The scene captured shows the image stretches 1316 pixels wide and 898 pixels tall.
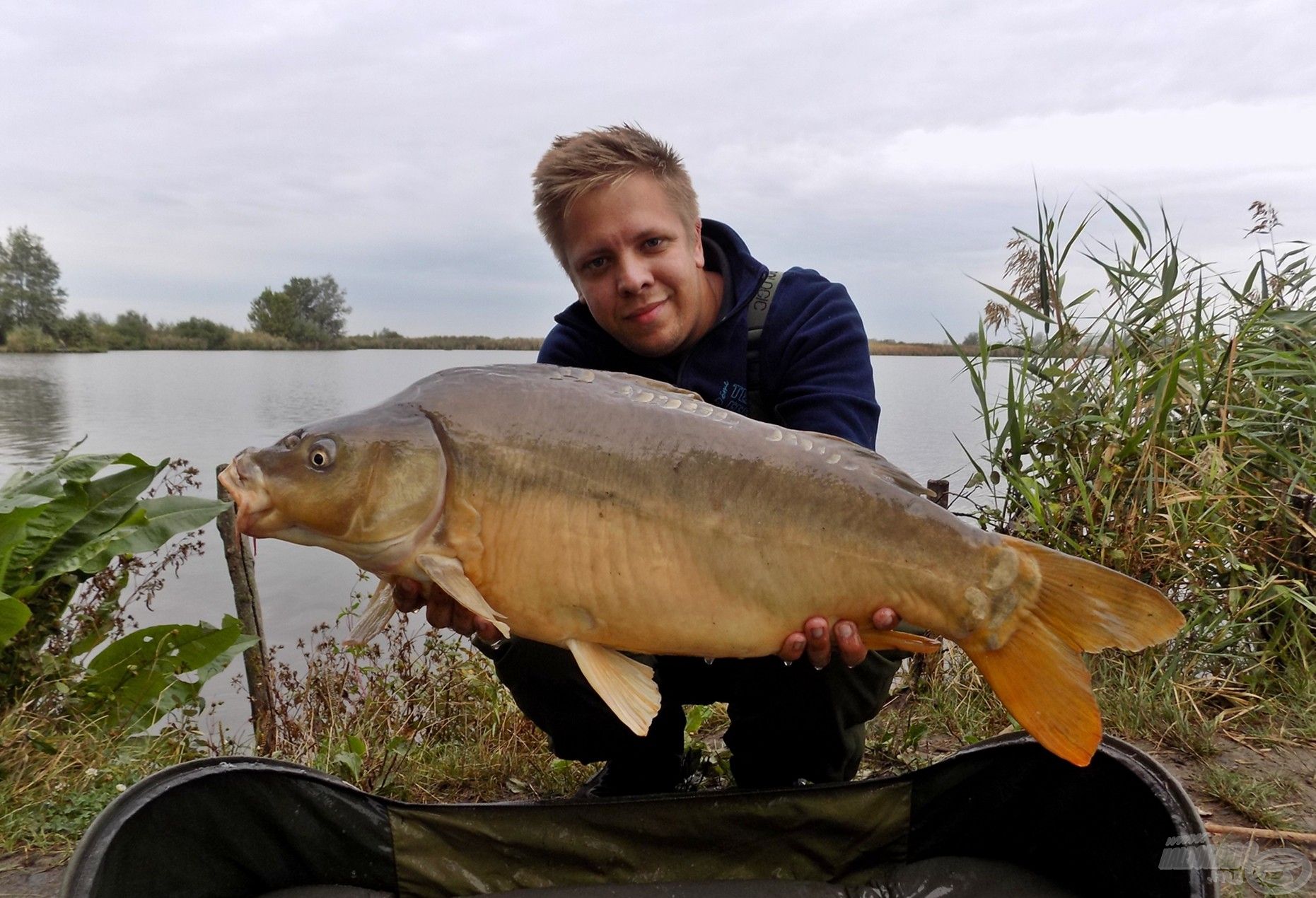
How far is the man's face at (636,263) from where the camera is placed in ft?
5.97

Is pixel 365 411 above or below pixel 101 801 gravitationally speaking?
above

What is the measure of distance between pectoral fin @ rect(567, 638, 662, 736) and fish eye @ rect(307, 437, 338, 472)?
1.48 ft

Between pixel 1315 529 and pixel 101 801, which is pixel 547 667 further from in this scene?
pixel 1315 529

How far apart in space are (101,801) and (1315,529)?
3.38m

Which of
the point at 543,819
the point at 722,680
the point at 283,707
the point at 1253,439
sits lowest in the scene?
the point at 283,707

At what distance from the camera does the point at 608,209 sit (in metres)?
1.81

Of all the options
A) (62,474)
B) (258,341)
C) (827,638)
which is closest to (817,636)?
(827,638)

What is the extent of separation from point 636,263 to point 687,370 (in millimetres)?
286

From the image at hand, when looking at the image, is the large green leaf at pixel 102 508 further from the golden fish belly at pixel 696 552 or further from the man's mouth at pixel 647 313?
the golden fish belly at pixel 696 552

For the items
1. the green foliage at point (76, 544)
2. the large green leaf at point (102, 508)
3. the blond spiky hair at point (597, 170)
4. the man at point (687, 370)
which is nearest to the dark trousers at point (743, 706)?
the man at point (687, 370)

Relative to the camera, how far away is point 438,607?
1427 millimetres

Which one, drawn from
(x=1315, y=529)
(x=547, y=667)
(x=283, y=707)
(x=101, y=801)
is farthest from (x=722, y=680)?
(x=1315, y=529)

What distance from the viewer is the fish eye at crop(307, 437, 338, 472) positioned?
1.27 metres

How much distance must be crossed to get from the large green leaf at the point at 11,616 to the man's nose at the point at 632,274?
1.62 metres
